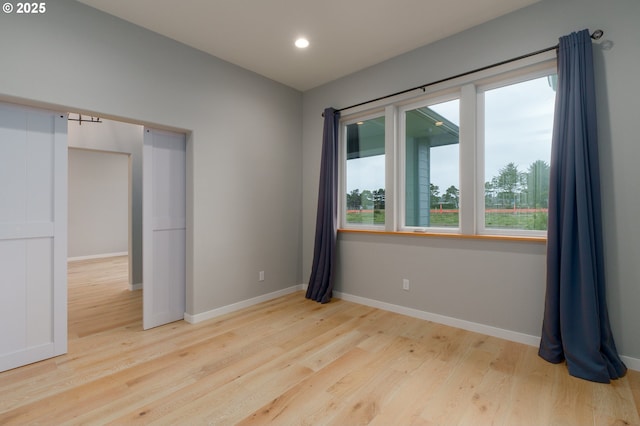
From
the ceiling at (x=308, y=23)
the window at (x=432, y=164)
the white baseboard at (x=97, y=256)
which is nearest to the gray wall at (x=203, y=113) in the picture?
the ceiling at (x=308, y=23)

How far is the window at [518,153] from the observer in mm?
2660

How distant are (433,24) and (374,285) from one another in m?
2.79

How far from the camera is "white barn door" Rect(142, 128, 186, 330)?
3.04 m

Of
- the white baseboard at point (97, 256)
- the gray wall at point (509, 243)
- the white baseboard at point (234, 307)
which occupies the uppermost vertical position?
the gray wall at point (509, 243)

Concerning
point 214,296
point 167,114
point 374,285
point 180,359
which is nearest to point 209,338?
point 180,359

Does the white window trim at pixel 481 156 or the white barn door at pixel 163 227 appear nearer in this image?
the white window trim at pixel 481 156

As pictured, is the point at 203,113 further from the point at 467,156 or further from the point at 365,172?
the point at 467,156

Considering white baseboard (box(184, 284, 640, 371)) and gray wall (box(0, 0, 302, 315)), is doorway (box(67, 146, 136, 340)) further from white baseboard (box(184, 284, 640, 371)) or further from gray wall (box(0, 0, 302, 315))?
gray wall (box(0, 0, 302, 315))

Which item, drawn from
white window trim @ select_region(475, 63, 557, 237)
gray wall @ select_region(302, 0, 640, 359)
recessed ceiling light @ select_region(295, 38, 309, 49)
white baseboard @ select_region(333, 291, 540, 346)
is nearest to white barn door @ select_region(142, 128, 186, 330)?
recessed ceiling light @ select_region(295, 38, 309, 49)

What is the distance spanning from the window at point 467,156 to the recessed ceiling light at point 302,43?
3.49 feet

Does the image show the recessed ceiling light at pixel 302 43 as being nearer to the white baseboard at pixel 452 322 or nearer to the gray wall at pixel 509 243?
the gray wall at pixel 509 243

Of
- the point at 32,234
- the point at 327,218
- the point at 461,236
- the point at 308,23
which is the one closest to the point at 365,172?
the point at 327,218

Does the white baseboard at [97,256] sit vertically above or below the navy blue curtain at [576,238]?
below

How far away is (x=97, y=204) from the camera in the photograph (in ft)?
24.5
